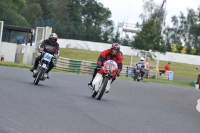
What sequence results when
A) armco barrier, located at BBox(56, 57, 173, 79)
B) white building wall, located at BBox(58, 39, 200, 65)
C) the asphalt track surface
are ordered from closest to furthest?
the asphalt track surface
armco barrier, located at BBox(56, 57, 173, 79)
white building wall, located at BBox(58, 39, 200, 65)

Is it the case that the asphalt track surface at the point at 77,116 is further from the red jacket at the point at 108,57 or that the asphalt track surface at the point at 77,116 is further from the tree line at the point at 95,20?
the tree line at the point at 95,20

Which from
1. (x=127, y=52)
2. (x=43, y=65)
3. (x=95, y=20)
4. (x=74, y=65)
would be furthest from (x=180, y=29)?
(x=43, y=65)

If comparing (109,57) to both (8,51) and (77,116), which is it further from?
(8,51)

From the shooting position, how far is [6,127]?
835cm

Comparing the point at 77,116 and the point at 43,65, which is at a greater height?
the point at 43,65

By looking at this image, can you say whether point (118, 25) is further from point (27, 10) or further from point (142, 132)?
point (142, 132)

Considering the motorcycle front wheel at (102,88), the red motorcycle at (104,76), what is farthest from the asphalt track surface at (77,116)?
the red motorcycle at (104,76)

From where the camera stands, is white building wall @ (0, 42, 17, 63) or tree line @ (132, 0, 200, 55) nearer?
white building wall @ (0, 42, 17, 63)

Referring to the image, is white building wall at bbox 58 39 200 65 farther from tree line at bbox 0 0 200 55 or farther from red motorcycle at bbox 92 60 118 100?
red motorcycle at bbox 92 60 118 100

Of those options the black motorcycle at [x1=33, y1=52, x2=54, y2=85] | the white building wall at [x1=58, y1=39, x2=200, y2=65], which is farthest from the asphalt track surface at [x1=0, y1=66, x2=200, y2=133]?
the white building wall at [x1=58, y1=39, x2=200, y2=65]

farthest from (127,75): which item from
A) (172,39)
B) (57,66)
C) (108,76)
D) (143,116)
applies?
(172,39)

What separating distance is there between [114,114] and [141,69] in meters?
23.9

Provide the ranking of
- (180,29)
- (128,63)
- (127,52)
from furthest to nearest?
(180,29) < (127,52) < (128,63)

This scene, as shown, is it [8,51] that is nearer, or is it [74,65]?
[8,51]
